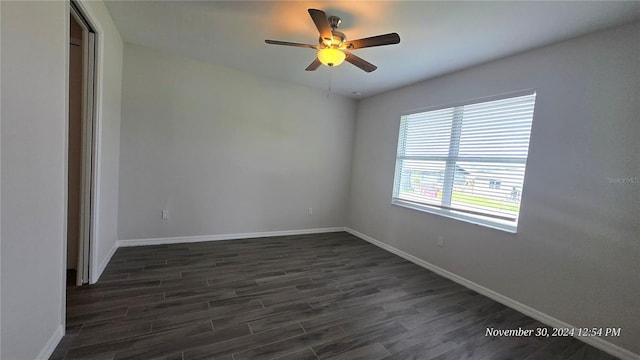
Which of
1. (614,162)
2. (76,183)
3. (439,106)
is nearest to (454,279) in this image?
(614,162)

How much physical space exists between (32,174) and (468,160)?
365cm

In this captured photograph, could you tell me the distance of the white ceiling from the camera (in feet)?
6.36

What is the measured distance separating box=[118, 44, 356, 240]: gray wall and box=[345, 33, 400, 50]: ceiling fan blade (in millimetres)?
2220

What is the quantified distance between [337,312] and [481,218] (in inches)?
75.7

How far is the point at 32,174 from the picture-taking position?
1306 millimetres

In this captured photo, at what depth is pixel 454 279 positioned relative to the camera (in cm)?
303

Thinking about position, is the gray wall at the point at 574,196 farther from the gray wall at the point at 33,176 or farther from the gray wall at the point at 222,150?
the gray wall at the point at 33,176

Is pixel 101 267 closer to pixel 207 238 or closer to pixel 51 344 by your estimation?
pixel 51 344

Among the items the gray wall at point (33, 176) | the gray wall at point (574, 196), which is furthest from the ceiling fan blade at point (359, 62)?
the gray wall at point (33, 176)

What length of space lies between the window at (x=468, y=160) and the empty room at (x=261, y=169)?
22mm

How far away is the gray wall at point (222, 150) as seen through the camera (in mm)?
3277

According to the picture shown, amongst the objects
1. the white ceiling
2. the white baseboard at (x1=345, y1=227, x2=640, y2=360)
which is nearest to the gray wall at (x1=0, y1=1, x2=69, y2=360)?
the white ceiling

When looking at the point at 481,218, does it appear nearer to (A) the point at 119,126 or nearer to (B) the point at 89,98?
(B) the point at 89,98

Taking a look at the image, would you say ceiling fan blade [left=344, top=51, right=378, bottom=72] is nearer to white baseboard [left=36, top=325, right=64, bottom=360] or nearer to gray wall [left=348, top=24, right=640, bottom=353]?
gray wall [left=348, top=24, right=640, bottom=353]
